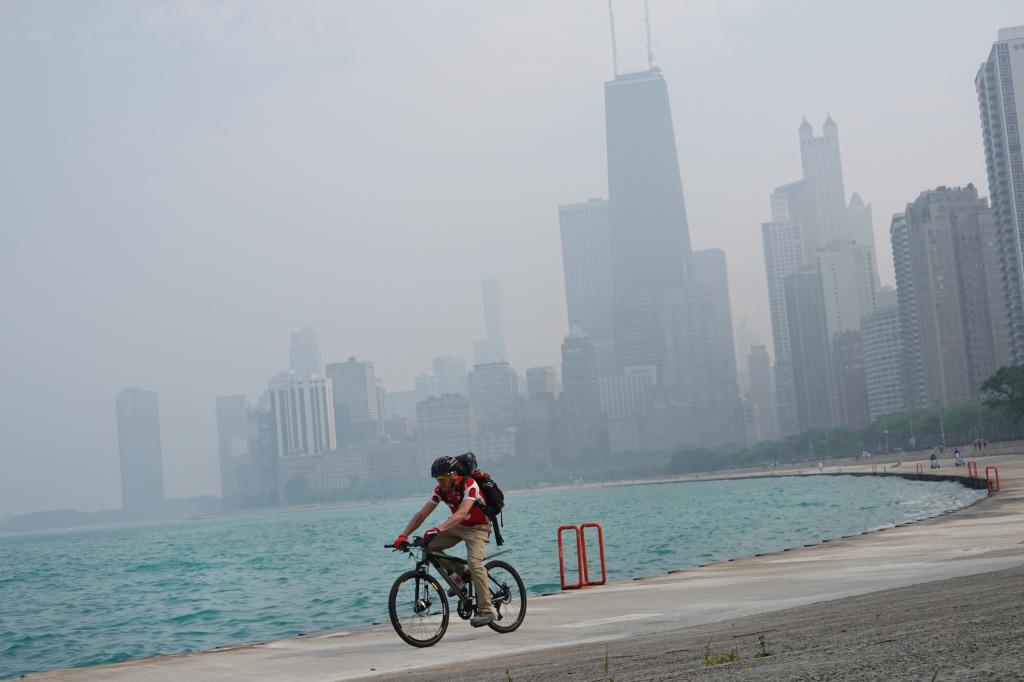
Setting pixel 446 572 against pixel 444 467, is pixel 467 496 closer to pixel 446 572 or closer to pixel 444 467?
pixel 444 467

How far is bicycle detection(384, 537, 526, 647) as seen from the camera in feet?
39.0

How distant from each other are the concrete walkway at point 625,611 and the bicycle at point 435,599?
0.18 metres

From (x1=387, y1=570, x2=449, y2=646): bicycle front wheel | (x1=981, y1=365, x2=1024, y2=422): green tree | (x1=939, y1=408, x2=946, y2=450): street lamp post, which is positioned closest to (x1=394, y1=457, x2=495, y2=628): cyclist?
(x1=387, y1=570, x2=449, y2=646): bicycle front wheel

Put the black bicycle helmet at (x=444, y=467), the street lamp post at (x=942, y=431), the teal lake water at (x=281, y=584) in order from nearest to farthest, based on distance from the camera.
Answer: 1. the black bicycle helmet at (x=444, y=467)
2. the teal lake water at (x=281, y=584)
3. the street lamp post at (x=942, y=431)

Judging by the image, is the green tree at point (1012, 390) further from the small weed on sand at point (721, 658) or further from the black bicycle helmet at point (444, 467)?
the small weed on sand at point (721, 658)

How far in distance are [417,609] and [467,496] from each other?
1234 millimetres

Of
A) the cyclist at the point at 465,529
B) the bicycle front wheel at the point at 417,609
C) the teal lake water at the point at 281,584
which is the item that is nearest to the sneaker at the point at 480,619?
the cyclist at the point at 465,529

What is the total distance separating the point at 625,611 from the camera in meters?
14.6

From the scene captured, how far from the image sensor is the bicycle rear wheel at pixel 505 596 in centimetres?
1247

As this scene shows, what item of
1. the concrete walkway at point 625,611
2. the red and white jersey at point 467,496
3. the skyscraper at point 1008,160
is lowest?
the concrete walkway at point 625,611

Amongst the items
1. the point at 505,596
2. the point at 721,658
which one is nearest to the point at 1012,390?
the point at 505,596

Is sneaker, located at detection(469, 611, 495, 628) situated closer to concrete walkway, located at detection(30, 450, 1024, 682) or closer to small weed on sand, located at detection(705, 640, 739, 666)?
concrete walkway, located at detection(30, 450, 1024, 682)

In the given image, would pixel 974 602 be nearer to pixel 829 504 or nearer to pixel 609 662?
pixel 609 662

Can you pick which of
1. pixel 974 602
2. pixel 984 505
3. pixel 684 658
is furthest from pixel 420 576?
pixel 984 505
